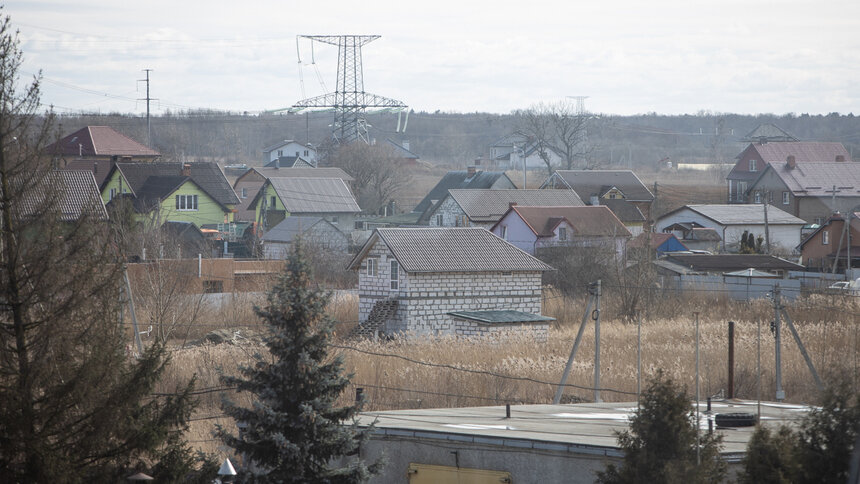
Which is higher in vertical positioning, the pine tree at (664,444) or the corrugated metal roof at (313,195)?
the corrugated metal roof at (313,195)

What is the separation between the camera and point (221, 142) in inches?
4360

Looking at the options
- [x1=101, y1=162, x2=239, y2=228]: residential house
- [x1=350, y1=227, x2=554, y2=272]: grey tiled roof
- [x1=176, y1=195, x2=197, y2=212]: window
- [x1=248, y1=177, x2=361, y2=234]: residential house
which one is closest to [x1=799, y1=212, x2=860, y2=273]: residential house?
[x1=350, y1=227, x2=554, y2=272]: grey tiled roof

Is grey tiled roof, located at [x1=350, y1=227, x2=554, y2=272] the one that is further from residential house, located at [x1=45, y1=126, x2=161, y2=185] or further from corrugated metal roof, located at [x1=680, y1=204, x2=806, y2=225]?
residential house, located at [x1=45, y1=126, x2=161, y2=185]

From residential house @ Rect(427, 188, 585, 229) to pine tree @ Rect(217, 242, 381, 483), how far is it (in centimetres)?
4003

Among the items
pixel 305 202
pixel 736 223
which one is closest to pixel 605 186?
pixel 736 223

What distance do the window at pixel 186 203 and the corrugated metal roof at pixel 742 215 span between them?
85.3ft

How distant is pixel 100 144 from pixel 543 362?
42.5m

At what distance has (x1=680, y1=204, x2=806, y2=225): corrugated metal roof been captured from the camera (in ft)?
161

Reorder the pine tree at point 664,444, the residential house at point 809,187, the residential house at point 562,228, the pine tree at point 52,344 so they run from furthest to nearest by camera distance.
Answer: the residential house at point 809,187 → the residential house at point 562,228 → the pine tree at point 52,344 → the pine tree at point 664,444

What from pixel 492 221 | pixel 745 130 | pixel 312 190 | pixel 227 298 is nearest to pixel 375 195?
pixel 312 190

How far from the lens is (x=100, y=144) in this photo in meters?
57.9

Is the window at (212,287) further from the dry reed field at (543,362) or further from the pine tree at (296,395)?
the pine tree at (296,395)

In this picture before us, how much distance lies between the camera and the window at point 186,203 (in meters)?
51.0

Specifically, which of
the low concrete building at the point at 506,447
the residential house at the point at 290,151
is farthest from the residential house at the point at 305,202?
the low concrete building at the point at 506,447
